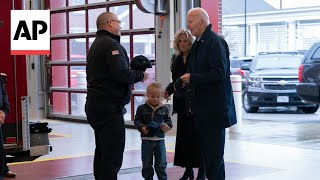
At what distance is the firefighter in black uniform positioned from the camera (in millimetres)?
6125

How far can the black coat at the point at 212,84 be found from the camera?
19.5 ft

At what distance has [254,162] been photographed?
942cm

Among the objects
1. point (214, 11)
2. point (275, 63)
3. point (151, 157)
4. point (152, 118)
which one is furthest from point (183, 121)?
point (275, 63)

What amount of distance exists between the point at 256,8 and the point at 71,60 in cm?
2686

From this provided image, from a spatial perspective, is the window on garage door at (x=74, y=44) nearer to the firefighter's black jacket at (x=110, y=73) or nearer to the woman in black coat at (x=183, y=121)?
the woman in black coat at (x=183, y=121)

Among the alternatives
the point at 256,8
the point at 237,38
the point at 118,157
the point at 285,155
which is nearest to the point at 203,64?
the point at 118,157

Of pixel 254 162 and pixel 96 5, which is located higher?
pixel 96 5

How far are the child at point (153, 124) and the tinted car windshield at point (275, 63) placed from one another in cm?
1150

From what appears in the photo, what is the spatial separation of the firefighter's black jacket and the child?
3.47 ft

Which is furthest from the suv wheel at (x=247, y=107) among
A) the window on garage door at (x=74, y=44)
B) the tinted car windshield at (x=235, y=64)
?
the tinted car windshield at (x=235, y=64)

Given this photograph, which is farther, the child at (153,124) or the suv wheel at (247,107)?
the suv wheel at (247,107)

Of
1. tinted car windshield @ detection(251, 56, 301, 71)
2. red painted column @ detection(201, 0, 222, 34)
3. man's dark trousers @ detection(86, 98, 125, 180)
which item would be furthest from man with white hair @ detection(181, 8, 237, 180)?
tinted car windshield @ detection(251, 56, 301, 71)

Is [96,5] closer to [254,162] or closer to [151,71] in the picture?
[151,71]

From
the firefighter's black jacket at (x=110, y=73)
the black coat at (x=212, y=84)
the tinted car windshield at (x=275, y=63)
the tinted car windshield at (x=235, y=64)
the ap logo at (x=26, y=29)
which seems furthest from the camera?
the tinted car windshield at (x=235, y=64)
